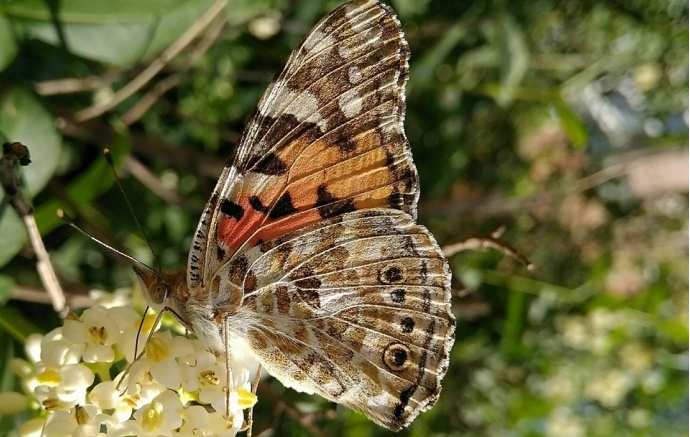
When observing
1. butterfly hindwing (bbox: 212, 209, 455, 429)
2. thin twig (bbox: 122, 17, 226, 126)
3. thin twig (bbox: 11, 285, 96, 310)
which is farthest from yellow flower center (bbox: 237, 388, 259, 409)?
thin twig (bbox: 122, 17, 226, 126)

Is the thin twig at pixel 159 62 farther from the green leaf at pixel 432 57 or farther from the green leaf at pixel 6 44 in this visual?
the green leaf at pixel 432 57

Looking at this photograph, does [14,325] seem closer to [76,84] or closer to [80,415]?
[80,415]

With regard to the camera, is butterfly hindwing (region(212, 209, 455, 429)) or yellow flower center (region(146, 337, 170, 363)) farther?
butterfly hindwing (region(212, 209, 455, 429))

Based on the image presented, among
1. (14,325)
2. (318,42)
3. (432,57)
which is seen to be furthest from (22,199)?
(432,57)

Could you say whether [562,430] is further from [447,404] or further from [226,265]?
[226,265]

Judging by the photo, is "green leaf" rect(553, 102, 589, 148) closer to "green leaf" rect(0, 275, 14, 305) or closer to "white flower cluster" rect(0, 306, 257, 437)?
"white flower cluster" rect(0, 306, 257, 437)

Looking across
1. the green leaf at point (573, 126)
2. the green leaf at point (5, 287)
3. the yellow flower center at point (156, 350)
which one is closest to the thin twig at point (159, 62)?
the green leaf at point (5, 287)

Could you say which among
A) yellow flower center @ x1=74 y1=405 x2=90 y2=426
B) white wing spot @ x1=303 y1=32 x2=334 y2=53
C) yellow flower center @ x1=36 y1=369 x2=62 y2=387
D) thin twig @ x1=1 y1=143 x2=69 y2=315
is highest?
white wing spot @ x1=303 y1=32 x2=334 y2=53

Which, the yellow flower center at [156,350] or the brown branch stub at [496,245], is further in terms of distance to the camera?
the brown branch stub at [496,245]
